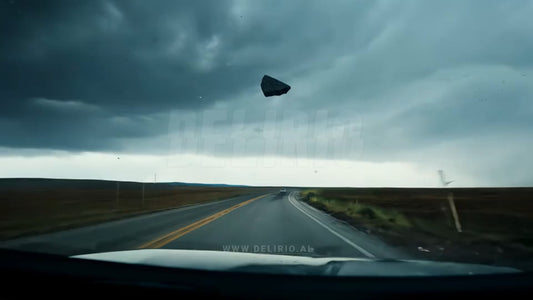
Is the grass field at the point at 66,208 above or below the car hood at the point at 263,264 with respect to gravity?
below

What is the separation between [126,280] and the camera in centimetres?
291

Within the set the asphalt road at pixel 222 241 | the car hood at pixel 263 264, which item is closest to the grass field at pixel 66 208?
the asphalt road at pixel 222 241

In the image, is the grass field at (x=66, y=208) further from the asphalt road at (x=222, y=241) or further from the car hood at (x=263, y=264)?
the car hood at (x=263, y=264)

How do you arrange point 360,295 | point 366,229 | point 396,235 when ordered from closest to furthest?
point 360,295 < point 396,235 < point 366,229

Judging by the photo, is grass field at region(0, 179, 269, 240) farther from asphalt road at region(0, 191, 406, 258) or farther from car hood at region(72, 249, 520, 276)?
car hood at region(72, 249, 520, 276)

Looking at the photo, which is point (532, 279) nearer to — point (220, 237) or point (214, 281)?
Answer: point (214, 281)

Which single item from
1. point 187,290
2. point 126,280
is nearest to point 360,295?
point 187,290

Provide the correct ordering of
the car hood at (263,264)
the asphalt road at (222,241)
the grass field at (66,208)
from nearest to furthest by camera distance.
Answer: the car hood at (263,264) → the asphalt road at (222,241) → the grass field at (66,208)

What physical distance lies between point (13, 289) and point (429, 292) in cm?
311

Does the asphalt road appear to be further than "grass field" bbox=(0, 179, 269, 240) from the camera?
No

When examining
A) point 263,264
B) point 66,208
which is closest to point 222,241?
point 263,264

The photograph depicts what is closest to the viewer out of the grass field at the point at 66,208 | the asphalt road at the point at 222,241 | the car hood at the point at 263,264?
the car hood at the point at 263,264

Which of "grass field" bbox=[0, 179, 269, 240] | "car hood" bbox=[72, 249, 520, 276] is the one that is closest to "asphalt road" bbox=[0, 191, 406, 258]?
"grass field" bbox=[0, 179, 269, 240]

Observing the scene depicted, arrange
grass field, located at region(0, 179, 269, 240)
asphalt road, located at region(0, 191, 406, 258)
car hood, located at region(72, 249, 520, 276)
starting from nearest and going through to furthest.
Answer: car hood, located at region(72, 249, 520, 276)
asphalt road, located at region(0, 191, 406, 258)
grass field, located at region(0, 179, 269, 240)
